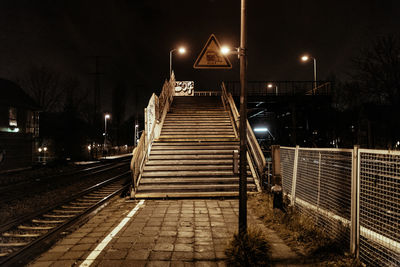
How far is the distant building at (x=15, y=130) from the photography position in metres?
20.6

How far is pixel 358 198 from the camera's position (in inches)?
155

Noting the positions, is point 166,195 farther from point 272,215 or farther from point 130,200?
point 272,215

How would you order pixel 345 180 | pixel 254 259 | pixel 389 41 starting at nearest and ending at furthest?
1. pixel 254 259
2. pixel 345 180
3. pixel 389 41

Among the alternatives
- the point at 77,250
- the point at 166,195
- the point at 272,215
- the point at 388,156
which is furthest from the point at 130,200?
the point at 388,156

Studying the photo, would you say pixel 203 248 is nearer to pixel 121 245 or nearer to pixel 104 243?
pixel 121 245

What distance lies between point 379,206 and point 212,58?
3992 mm

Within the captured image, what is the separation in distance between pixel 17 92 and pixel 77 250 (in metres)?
28.6

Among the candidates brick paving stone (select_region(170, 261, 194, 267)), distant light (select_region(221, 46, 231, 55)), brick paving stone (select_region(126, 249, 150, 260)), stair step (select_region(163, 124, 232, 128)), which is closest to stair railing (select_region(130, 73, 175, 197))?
stair step (select_region(163, 124, 232, 128))

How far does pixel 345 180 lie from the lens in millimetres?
4348

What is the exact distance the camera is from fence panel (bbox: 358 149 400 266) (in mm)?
3279

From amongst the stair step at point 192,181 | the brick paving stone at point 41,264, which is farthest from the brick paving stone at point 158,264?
the stair step at point 192,181

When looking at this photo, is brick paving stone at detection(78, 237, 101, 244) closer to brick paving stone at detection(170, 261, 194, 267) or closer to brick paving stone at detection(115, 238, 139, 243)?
brick paving stone at detection(115, 238, 139, 243)

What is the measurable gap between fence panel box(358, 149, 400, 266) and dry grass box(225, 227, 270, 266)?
151cm

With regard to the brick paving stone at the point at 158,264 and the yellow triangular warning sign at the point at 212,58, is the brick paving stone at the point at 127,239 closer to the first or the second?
the brick paving stone at the point at 158,264
